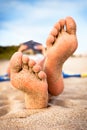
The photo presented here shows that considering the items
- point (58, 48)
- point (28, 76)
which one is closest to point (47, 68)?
point (58, 48)

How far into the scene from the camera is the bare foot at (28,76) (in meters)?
1.32

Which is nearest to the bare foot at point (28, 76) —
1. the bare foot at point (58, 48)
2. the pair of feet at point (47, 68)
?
the pair of feet at point (47, 68)

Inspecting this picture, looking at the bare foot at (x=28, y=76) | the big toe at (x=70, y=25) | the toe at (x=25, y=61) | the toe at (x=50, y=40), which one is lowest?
the bare foot at (x=28, y=76)

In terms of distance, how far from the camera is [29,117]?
1195 millimetres

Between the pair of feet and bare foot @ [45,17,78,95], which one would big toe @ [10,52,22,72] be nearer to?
the pair of feet

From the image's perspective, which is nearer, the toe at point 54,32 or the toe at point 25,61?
the toe at point 25,61

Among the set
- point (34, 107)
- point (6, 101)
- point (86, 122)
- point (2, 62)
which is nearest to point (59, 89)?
point (34, 107)

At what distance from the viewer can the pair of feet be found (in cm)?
133

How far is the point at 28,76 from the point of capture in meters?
1.32

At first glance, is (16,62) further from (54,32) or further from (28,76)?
(54,32)

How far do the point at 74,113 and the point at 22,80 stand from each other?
0.94ft

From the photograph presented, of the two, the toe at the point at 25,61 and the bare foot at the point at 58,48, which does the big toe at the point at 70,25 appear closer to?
the bare foot at the point at 58,48

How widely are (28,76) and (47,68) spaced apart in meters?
0.22

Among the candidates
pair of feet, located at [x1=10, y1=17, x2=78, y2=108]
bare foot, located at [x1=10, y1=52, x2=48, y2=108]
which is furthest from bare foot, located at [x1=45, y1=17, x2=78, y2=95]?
bare foot, located at [x1=10, y1=52, x2=48, y2=108]
